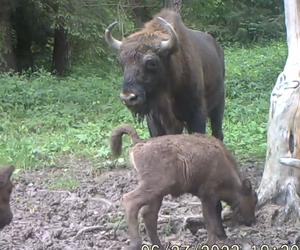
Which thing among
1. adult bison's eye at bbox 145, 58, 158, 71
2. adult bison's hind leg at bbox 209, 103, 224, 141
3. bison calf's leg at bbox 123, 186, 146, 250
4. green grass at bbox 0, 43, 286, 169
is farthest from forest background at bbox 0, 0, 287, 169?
bison calf's leg at bbox 123, 186, 146, 250

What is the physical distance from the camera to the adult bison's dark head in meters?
7.96

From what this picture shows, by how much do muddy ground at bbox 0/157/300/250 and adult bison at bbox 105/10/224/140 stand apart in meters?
0.90

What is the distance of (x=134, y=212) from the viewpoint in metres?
5.88

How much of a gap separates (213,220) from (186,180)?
451 mm

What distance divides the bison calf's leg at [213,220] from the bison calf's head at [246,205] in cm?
24

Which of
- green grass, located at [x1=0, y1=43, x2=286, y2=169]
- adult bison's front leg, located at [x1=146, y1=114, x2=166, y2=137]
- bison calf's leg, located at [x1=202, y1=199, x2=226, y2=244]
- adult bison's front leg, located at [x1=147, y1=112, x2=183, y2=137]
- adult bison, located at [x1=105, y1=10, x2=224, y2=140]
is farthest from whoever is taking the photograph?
green grass, located at [x1=0, y1=43, x2=286, y2=169]

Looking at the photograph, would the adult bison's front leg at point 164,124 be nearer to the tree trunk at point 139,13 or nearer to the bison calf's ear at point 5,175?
the bison calf's ear at point 5,175

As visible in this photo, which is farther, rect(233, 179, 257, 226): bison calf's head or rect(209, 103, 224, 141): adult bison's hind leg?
rect(209, 103, 224, 141): adult bison's hind leg

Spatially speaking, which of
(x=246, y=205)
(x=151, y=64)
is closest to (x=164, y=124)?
(x=151, y=64)

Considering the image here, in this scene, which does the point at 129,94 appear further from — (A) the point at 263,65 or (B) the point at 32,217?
(A) the point at 263,65

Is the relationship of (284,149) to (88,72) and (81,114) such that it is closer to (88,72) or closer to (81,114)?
(81,114)

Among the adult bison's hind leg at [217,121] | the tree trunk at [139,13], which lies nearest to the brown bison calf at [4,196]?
the adult bison's hind leg at [217,121]
